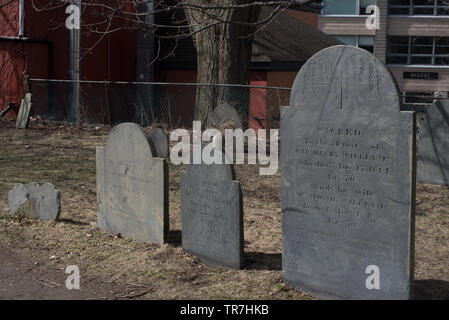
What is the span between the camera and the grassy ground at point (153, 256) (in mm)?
5730

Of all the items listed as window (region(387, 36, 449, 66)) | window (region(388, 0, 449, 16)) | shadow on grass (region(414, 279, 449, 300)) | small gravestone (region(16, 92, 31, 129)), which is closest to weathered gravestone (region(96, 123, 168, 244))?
shadow on grass (region(414, 279, 449, 300))

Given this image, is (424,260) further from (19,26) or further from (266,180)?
(19,26)

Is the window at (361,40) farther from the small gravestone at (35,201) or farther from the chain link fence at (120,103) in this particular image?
the small gravestone at (35,201)

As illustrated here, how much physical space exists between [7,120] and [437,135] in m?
12.7

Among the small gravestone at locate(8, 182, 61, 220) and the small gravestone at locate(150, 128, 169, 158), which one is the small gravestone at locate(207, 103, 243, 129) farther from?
the small gravestone at locate(8, 182, 61, 220)

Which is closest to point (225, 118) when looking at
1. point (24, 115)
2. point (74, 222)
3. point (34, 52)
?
point (24, 115)

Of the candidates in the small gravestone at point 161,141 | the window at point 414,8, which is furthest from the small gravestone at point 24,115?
the window at point 414,8

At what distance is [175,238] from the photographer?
720cm

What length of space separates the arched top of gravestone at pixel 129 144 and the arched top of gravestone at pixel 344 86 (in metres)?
1.82

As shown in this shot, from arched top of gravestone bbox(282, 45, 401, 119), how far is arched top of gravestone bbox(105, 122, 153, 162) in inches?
71.7

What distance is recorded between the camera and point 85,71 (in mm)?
21453

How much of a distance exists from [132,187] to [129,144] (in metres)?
0.46

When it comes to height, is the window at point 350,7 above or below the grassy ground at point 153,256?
above

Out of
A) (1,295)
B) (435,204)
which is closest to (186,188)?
(1,295)
